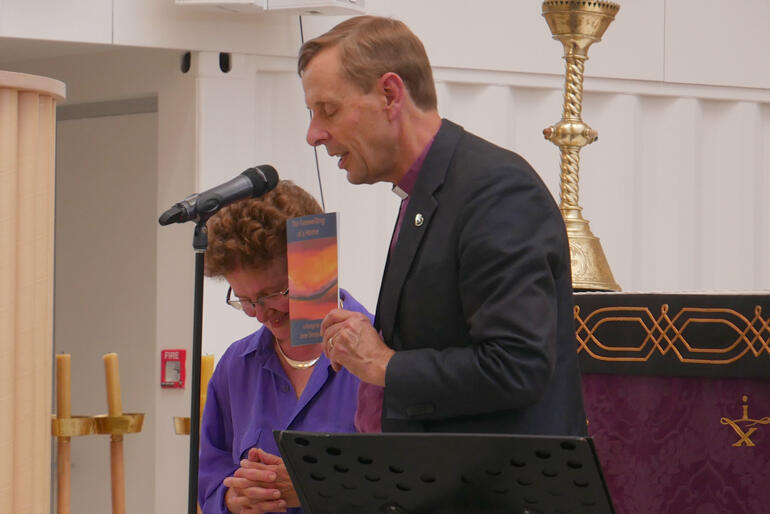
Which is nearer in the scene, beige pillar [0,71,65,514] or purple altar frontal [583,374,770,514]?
beige pillar [0,71,65,514]

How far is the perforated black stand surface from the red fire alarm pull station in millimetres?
2806

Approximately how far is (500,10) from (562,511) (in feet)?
12.0

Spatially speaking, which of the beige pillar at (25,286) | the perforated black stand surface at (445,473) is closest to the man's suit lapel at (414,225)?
the perforated black stand surface at (445,473)

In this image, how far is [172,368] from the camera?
4.71 metres

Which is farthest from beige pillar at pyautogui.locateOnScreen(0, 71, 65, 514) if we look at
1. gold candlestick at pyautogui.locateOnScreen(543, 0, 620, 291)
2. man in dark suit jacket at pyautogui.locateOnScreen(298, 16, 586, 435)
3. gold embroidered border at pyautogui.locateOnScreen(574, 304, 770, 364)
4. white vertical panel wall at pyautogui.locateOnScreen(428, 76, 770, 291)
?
white vertical panel wall at pyautogui.locateOnScreen(428, 76, 770, 291)

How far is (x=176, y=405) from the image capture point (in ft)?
15.5

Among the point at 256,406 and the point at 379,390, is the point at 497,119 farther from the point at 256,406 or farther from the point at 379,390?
the point at 379,390

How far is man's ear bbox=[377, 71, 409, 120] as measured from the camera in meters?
2.13

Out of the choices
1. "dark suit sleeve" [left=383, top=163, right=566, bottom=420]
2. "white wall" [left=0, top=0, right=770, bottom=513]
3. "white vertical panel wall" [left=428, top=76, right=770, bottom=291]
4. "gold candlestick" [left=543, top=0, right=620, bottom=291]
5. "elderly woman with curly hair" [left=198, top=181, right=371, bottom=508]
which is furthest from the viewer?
"white vertical panel wall" [left=428, top=76, right=770, bottom=291]

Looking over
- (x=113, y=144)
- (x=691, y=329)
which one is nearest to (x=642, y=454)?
(x=691, y=329)

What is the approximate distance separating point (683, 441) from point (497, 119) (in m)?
2.34

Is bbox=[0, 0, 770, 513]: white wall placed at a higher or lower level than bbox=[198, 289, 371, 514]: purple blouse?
higher

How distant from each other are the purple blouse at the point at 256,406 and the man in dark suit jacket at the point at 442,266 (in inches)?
21.5

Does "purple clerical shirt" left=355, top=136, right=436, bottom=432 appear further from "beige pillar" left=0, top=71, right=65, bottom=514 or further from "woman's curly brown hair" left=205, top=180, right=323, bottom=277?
"beige pillar" left=0, top=71, right=65, bottom=514
